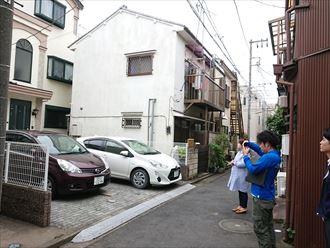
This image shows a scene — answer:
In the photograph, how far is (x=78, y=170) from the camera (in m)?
7.54

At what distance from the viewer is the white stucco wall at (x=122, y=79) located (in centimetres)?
1410

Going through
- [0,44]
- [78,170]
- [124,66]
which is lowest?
[78,170]

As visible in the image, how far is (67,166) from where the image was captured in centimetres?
742

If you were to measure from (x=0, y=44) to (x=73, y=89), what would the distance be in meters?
13.8

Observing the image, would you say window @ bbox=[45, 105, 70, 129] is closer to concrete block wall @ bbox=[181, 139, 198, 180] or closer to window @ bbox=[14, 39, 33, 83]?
window @ bbox=[14, 39, 33, 83]

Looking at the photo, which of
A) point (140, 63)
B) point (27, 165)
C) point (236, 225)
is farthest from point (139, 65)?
point (236, 225)

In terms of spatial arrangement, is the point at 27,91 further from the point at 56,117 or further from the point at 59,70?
the point at 59,70

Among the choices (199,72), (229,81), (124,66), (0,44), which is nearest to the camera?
(0,44)

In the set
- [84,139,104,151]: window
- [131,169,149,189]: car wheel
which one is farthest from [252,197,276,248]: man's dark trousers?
[84,139,104,151]: window

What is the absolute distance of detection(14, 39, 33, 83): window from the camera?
45.8ft

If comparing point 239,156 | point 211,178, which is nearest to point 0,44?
point 239,156

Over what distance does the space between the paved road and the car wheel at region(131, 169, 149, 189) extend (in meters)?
1.37

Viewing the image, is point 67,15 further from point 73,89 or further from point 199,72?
point 199,72

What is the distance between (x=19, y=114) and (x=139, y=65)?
575 centimetres
